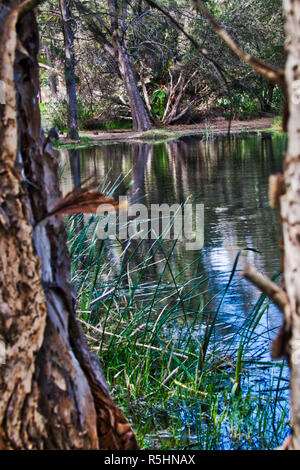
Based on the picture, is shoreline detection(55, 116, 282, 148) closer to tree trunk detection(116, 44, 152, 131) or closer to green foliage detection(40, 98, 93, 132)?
tree trunk detection(116, 44, 152, 131)

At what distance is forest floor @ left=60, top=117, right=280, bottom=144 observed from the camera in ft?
64.2

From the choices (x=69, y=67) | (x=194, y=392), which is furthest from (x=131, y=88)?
(x=194, y=392)

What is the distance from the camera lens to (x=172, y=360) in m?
2.24

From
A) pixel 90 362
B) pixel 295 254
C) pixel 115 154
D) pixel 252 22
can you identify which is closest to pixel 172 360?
pixel 90 362

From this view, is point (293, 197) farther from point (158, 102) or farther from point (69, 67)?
point (158, 102)

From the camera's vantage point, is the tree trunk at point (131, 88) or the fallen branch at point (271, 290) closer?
the fallen branch at point (271, 290)

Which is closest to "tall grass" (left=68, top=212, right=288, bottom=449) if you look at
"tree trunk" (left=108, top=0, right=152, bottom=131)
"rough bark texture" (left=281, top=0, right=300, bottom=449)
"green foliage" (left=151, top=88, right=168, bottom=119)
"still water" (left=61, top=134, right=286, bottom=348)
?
"still water" (left=61, top=134, right=286, bottom=348)

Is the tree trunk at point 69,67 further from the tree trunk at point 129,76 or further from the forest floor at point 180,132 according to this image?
the tree trunk at point 129,76

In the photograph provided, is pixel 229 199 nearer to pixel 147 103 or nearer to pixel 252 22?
pixel 252 22

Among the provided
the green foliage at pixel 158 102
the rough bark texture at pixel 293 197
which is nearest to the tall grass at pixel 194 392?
the rough bark texture at pixel 293 197

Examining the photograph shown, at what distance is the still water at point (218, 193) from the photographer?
3.48 m

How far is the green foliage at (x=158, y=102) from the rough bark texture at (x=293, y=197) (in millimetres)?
24097

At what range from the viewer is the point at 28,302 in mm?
911

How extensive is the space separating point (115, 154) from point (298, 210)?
45.4 feet
